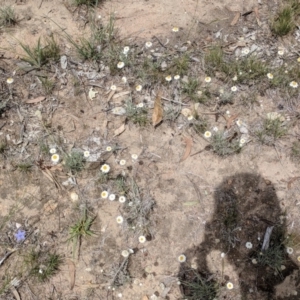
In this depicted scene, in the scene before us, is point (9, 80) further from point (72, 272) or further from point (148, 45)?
point (72, 272)

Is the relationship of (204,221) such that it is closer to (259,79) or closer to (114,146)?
(114,146)

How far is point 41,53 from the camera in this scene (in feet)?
14.6

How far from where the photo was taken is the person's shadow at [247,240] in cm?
340

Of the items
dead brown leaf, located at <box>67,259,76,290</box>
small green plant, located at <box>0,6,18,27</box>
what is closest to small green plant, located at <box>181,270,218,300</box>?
dead brown leaf, located at <box>67,259,76,290</box>

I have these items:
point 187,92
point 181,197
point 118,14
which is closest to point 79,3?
point 118,14

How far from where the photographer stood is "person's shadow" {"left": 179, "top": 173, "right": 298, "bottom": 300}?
3398 mm

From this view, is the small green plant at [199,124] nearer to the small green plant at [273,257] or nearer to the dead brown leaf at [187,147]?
the dead brown leaf at [187,147]

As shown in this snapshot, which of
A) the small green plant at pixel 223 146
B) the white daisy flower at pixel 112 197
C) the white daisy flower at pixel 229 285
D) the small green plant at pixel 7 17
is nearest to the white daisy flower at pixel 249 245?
the white daisy flower at pixel 229 285

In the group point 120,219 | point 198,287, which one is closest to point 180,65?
point 120,219

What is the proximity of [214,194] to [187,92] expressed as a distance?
122 centimetres

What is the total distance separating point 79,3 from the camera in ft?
15.9

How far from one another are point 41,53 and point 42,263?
237 cm

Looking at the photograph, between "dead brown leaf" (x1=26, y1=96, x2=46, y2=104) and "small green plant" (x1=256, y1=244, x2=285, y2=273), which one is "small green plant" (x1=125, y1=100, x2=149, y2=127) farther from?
"small green plant" (x1=256, y1=244, x2=285, y2=273)

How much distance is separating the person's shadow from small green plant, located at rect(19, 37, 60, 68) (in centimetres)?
246
